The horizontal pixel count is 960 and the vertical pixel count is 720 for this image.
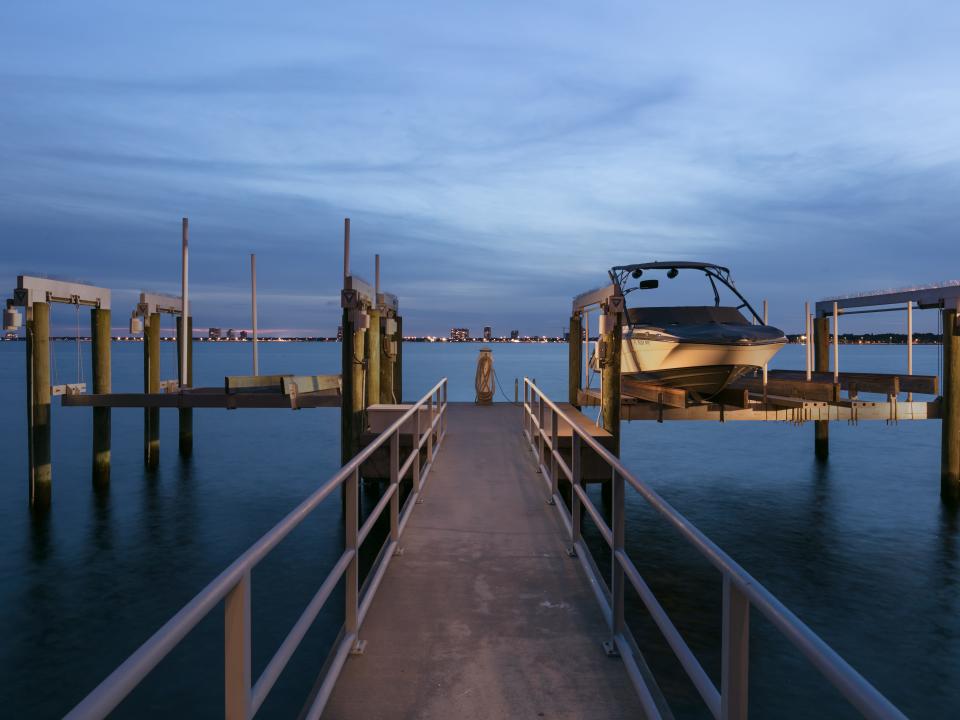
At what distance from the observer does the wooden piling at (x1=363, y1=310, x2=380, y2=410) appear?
11.9m

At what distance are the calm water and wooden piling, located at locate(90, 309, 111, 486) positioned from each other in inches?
24.3

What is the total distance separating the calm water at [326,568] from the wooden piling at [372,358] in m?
2.39

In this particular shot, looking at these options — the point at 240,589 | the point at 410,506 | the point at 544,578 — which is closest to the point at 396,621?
the point at 544,578

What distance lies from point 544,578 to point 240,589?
122 inches

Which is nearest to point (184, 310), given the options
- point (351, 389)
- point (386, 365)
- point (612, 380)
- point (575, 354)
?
point (386, 365)

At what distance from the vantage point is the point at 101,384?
1396cm

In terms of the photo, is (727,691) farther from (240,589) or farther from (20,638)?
(20,638)

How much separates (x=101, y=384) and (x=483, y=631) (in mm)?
12694

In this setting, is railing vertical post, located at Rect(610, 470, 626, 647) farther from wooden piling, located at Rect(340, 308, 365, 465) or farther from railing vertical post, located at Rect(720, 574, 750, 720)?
wooden piling, located at Rect(340, 308, 365, 465)

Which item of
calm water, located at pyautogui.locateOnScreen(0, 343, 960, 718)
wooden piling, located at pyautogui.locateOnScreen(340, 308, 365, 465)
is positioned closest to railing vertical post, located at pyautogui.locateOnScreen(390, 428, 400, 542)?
calm water, located at pyautogui.locateOnScreen(0, 343, 960, 718)

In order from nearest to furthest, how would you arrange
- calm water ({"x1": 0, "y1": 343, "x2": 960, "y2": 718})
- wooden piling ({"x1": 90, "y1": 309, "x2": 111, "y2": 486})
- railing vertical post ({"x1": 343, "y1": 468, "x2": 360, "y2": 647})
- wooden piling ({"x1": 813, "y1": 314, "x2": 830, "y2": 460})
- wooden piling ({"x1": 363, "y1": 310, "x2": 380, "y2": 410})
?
railing vertical post ({"x1": 343, "y1": 468, "x2": 360, "y2": 647}), calm water ({"x1": 0, "y1": 343, "x2": 960, "y2": 718}), wooden piling ({"x1": 363, "y1": 310, "x2": 380, "y2": 410}), wooden piling ({"x1": 90, "y1": 309, "x2": 111, "y2": 486}), wooden piling ({"x1": 813, "y1": 314, "x2": 830, "y2": 460})

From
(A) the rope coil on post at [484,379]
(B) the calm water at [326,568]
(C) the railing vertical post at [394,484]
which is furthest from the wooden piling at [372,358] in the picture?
(C) the railing vertical post at [394,484]

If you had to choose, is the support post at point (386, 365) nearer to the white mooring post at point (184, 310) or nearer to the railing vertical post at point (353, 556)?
the white mooring post at point (184, 310)

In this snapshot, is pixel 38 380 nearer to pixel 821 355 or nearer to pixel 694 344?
pixel 694 344
